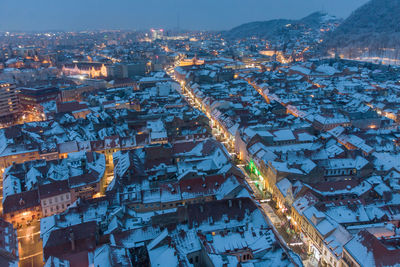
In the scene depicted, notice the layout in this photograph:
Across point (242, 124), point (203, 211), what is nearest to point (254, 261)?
point (203, 211)

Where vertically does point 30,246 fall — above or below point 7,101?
below

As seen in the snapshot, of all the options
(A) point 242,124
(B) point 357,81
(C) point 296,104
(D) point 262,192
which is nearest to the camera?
(D) point 262,192

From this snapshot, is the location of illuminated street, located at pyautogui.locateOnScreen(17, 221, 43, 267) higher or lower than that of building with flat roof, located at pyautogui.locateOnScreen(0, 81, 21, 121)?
lower

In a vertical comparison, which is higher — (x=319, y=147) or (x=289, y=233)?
(x=319, y=147)

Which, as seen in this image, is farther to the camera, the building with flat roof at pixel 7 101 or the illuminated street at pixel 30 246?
the building with flat roof at pixel 7 101

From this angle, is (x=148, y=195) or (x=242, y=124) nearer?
(x=148, y=195)

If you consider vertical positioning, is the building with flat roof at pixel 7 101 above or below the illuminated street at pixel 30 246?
above

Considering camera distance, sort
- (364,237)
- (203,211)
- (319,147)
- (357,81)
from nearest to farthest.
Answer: (364,237)
(203,211)
(319,147)
(357,81)

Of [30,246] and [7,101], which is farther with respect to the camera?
[7,101]

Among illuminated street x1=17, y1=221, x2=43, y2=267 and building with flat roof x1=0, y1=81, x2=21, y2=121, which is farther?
building with flat roof x1=0, y1=81, x2=21, y2=121

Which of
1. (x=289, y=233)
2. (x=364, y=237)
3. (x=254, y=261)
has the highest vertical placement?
(x=364, y=237)

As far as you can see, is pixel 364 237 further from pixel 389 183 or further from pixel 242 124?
pixel 242 124
